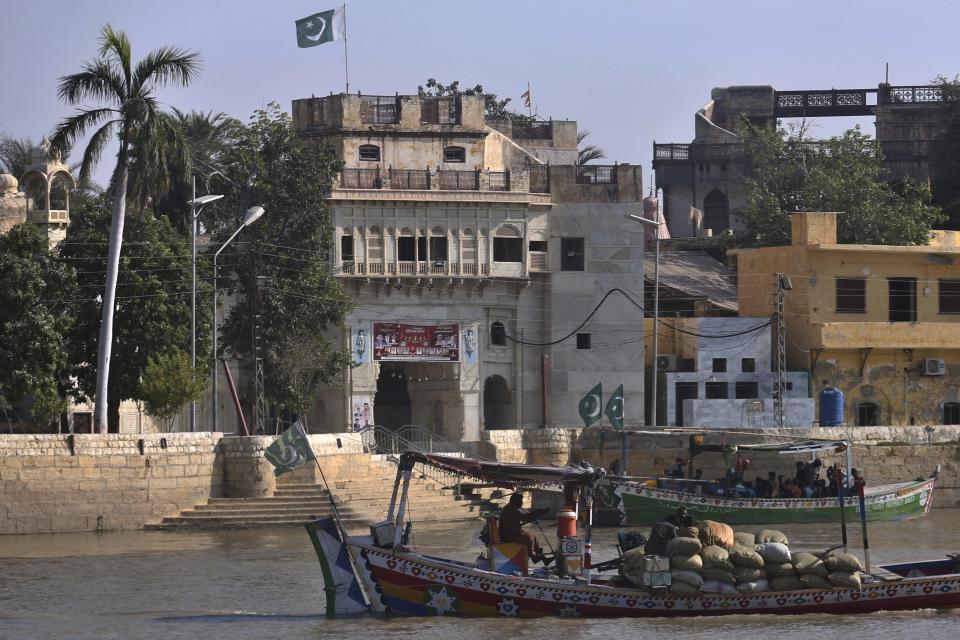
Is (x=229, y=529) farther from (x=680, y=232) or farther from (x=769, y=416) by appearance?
(x=680, y=232)

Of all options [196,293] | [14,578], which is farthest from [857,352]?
[14,578]

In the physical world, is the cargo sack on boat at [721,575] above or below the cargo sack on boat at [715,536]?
below

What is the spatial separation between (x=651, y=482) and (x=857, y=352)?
1570 cm

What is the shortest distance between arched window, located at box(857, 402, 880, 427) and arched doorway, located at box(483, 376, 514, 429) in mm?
10461

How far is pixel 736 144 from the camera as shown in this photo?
68250 millimetres

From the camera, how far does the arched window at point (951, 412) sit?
173ft

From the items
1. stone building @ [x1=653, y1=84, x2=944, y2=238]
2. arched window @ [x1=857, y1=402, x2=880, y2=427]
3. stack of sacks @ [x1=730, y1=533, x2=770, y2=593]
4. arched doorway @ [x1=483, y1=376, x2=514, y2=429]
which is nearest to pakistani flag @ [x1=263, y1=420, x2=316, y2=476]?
stack of sacks @ [x1=730, y1=533, x2=770, y2=593]

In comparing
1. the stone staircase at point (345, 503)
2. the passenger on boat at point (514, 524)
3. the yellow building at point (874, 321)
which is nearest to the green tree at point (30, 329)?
the stone staircase at point (345, 503)

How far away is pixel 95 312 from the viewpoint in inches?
1625

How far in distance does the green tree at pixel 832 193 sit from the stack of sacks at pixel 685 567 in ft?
116

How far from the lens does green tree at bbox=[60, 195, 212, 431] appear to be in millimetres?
41125

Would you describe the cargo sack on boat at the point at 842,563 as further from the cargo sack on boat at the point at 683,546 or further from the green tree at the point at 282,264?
the green tree at the point at 282,264

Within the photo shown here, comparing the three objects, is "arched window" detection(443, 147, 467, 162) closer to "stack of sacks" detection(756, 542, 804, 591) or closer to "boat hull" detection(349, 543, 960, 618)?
"boat hull" detection(349, 543, 960, 618)

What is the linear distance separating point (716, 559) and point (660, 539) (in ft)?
2.73
